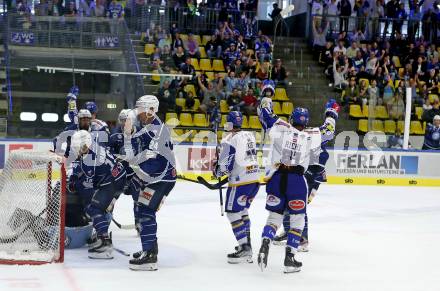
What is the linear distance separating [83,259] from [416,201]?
6.28m

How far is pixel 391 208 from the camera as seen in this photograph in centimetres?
1030

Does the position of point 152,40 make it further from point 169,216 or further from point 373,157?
point 169,216

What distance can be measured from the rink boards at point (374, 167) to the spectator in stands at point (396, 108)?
66 centimetres

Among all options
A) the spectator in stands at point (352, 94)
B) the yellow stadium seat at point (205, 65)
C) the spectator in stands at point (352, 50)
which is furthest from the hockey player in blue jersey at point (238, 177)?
the spectator in stands at point (352, 50)

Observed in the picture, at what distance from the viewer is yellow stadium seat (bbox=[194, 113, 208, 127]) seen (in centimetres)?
1232

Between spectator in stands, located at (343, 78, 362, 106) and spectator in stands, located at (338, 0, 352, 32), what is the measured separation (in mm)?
3646

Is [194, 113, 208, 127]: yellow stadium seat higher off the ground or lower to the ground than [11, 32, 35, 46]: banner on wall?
lower

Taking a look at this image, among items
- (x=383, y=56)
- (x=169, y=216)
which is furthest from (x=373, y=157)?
(x=169, y=216)

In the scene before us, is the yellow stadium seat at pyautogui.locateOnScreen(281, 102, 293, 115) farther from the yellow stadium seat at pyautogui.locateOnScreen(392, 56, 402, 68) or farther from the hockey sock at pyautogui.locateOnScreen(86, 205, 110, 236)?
the hockey sock at pyautogui.locateOnScreen(86, 205, 110, 236)

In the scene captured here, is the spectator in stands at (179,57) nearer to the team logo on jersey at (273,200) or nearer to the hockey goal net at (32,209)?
the hockey goal net at (32,209)

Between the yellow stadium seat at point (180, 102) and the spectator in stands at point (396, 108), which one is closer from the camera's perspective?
the yellow stadium seat at point (180, 102)

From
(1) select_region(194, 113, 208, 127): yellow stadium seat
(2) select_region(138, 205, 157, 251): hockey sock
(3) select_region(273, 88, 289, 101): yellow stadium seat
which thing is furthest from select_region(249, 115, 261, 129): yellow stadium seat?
(2) select_region(138, 205, 157, 251): hockey sock

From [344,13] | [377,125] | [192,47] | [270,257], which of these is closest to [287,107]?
[377,125]

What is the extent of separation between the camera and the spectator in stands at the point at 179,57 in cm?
1367
